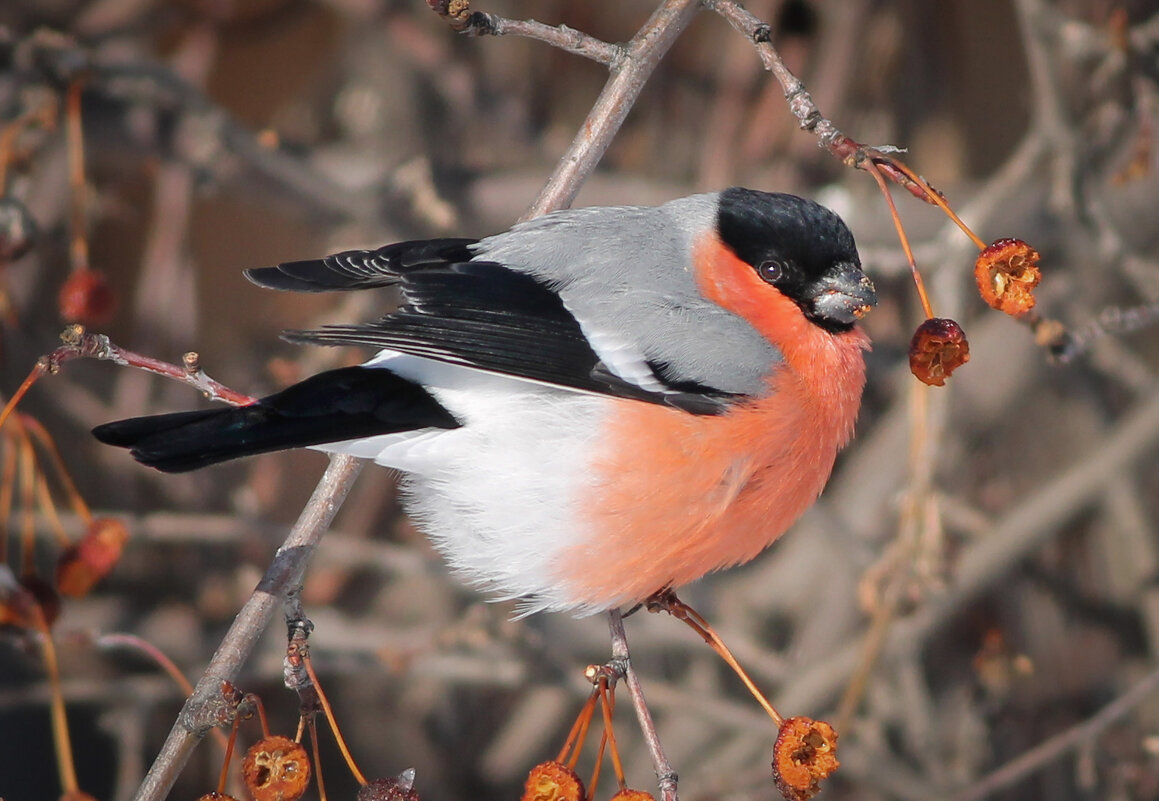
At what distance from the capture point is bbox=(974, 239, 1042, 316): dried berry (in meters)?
1.58

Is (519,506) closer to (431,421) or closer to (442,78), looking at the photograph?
(431,421)

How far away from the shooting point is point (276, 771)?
154cm

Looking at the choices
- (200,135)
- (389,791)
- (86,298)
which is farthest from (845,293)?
(200,135)

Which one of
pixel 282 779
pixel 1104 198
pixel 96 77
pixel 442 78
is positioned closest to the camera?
pixel 282 779

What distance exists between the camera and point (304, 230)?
4332 mm

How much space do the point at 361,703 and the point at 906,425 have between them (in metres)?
1.97

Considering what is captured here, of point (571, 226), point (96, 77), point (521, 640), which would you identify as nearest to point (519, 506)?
point (571, 226)

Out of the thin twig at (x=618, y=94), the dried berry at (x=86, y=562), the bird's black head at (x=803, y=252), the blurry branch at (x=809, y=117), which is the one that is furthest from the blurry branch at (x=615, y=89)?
the dried berry at (x=86, y=562)

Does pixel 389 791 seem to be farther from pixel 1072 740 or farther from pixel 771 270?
pixel 1072 740

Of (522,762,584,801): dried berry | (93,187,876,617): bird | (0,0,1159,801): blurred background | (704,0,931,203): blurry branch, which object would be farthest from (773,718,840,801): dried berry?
(0,0,1159,801): blurred background

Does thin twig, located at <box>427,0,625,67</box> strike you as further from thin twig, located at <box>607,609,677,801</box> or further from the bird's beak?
thin twig, located at <box>607,609,677,801</box>

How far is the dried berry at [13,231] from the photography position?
2.16m

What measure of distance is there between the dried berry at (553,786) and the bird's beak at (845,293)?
0.95 m

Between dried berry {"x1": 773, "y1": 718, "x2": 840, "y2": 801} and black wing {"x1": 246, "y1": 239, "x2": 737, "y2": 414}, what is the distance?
56cm
